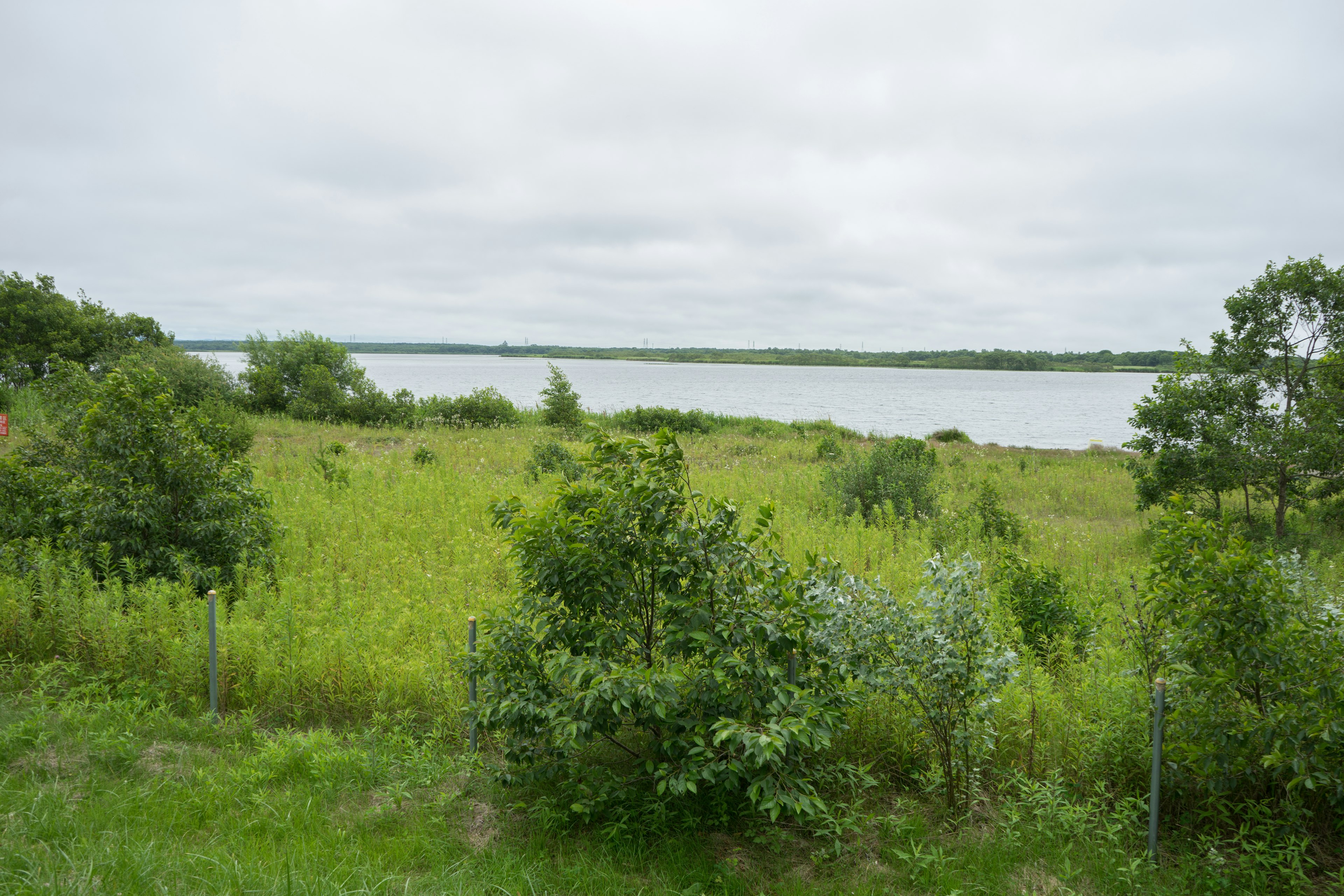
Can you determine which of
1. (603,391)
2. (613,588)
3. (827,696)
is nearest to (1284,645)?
(827,696)

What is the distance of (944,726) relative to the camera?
15.3ft

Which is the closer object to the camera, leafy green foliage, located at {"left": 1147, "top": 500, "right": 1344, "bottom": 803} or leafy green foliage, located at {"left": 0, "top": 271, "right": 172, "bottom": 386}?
leafy green foliage, located at {"left": 1147, "top": 500, "right": 1344, "bottom": 803}

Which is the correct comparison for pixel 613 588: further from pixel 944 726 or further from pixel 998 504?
pixel 998 504

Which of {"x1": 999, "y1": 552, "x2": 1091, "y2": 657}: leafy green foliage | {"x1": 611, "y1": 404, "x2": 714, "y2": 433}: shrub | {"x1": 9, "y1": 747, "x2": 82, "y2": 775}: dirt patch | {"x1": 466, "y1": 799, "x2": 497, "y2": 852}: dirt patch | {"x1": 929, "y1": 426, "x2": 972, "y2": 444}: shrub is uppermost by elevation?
{"x1": 611, "y1": 404, "x2": 714, "y2": 433}: shrub

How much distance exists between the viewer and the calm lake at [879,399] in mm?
55500

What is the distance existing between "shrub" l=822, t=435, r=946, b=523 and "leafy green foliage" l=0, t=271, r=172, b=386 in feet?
122

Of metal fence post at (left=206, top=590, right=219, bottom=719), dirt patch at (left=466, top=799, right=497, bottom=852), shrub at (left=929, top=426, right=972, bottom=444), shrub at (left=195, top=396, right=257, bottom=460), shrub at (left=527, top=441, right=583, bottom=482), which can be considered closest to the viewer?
dirt patch at (left=466, top=799, right=497, bottom=852)

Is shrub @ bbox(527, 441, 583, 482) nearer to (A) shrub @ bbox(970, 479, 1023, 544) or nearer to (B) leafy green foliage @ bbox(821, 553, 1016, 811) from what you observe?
(A) shrub @ bbox(970, 479, 1023, 544)

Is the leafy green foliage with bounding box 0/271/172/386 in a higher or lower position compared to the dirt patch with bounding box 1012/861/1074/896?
higher

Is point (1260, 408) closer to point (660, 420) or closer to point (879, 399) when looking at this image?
point (660, 420)

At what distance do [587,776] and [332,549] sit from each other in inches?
287

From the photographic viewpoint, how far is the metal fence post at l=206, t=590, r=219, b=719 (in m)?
5.73

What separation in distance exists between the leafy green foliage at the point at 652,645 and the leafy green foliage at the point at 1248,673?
Answer: 7.11ft

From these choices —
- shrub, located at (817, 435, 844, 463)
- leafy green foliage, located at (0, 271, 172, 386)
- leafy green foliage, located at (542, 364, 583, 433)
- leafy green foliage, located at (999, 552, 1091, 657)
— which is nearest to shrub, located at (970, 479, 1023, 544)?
leafy green foliage, located at (999, 552, 1091, 657)
